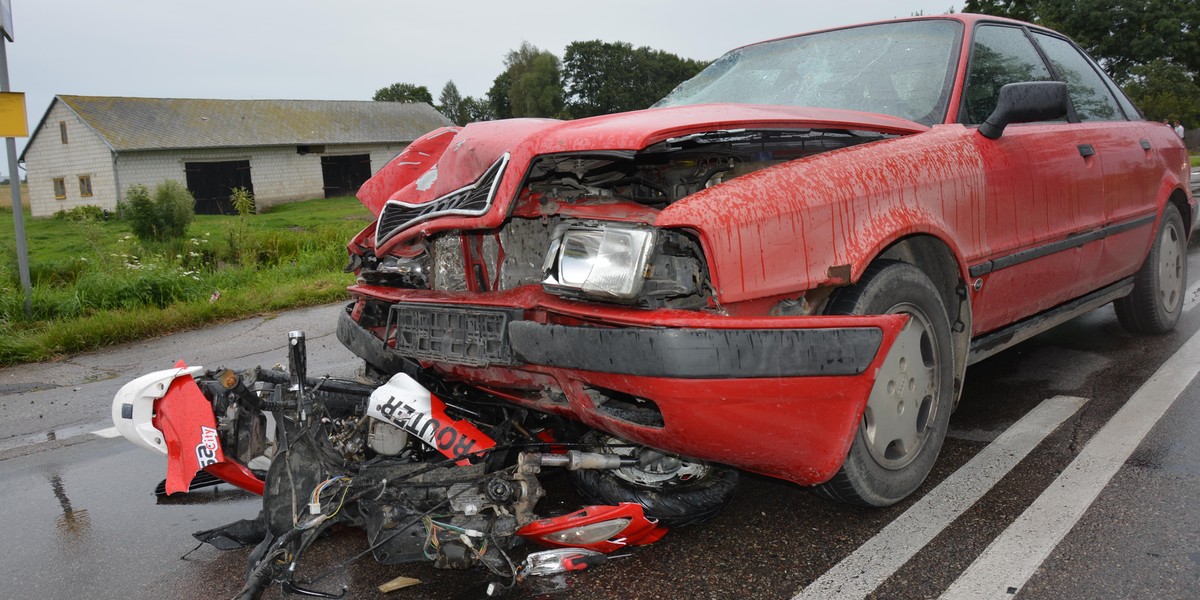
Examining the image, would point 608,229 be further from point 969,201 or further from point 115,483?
point 115,483

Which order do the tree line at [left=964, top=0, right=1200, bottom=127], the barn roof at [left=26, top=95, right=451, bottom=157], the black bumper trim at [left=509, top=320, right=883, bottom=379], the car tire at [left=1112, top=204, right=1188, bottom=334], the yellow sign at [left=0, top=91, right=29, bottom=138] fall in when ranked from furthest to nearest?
the tree line at [left=964, top=0, right=1200, bottom=127]
the barn roof at [left=26, top=95, right=451, bottom=157]
the yellow sign at [left=0, top=91, right=29, bottom=138]
the car tire at [left=1112, top=204, right=1188, bottom=334]
the black bumper trim at [left=509, top=320, right=883, bottom=379]

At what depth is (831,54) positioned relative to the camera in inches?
152

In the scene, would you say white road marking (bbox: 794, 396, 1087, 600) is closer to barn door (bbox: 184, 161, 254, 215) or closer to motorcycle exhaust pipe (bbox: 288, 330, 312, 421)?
motorcycle exhaust pipe (bbox: 288, 330, 312, 421)

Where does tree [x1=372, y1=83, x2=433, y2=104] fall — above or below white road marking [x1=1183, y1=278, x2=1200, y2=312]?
above

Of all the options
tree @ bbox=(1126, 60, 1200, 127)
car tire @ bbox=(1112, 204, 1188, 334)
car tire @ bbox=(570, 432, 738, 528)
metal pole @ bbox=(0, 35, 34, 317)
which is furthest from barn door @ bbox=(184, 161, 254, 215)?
tree @ bbox=(1126, 60, 1200, 127)

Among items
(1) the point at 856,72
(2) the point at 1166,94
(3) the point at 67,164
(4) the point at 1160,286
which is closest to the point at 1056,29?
(2) the point at 1166,94

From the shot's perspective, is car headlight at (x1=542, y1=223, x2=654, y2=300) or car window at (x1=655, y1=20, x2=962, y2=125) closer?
car headlight at (x1=542, y1=223, x2=654, y2=300)

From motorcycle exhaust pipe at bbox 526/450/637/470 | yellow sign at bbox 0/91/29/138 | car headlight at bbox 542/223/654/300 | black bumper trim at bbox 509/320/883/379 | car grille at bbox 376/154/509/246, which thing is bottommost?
motorcycle exhaust pipe at bbox 526/450/637/470

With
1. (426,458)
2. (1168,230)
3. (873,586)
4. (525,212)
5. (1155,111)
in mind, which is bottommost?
(873,586)

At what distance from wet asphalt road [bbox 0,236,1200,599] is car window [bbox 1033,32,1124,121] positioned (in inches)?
55.1

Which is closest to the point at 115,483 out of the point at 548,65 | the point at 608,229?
the point at 608,229

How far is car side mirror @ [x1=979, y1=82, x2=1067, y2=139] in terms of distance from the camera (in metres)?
3.07

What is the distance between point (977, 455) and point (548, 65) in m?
77.0

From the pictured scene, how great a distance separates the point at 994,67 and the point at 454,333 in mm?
2763
